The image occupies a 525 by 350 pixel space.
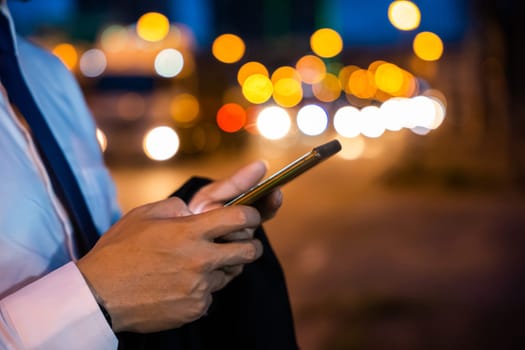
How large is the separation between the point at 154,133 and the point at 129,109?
0.80 meters

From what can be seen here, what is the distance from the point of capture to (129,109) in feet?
53.7

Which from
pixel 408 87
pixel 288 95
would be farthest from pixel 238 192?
pixel 408 87

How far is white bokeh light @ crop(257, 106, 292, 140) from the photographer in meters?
20.8

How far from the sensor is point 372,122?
29.4 metres

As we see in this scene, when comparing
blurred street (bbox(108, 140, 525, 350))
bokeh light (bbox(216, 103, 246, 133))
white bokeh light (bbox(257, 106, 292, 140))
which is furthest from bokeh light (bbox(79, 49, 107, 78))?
blurred street (bbox(108, 140, 525, 350))

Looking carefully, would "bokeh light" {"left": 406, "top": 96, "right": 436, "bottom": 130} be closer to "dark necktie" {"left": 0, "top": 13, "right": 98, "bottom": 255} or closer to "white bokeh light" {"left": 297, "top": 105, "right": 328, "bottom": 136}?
"white bokeh light" {"left": 297, "top": 105, "right": 328, "bottom": 136}

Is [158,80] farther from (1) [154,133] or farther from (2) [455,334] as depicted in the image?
(2) [455,334]

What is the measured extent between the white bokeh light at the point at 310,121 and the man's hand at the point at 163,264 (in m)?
19.7

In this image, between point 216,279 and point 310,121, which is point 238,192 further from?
point 310,121

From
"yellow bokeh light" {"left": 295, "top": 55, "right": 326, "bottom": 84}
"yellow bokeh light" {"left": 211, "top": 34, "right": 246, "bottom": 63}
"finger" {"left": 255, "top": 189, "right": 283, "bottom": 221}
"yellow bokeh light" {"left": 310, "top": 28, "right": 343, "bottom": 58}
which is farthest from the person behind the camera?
"yellow bokeh light" {"left": 211, "top": 34, "right": 246, "bottom": 63}

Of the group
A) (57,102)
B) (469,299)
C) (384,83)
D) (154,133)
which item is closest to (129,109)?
(154,133)

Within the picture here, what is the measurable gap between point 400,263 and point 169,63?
42.2 feet

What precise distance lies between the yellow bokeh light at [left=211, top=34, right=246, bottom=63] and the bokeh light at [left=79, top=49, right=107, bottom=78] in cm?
3625

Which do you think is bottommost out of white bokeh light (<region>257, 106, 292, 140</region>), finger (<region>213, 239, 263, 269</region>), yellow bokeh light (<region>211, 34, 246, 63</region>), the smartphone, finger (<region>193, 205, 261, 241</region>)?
white bokeh light (<region>257, 106, 292, 140</region>)
